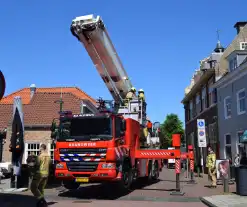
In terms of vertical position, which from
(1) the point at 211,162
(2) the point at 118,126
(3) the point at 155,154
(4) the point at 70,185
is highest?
(2) the point at 118,126

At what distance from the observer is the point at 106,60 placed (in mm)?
15453

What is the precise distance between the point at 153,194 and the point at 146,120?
4465mm

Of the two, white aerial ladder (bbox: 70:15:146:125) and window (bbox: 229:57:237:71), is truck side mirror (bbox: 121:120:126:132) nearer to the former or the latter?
white aerial ladder (bbox: 70:15:146:125)

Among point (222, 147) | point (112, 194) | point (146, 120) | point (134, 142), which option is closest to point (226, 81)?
point (222, 147)

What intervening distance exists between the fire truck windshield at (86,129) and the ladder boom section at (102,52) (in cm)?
344

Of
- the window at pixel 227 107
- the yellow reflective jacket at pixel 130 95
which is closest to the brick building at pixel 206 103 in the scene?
the window at pixel 227 107

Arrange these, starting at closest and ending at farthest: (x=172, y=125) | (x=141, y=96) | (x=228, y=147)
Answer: (x=141, y=96) < (x=228, y=147) < (x=172, y=125)

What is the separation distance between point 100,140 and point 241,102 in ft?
43.7

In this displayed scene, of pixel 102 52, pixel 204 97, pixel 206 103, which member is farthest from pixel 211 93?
pixel 102 52

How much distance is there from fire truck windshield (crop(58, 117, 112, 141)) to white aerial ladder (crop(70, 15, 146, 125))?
113 inches

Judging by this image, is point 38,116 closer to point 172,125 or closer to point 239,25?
point 239,25

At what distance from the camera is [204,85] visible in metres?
31.2

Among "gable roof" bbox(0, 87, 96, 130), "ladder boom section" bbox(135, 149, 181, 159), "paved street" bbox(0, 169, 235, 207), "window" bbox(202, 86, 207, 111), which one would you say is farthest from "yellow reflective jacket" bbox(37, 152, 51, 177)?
"window" bbox(202, 86, 207, 111)

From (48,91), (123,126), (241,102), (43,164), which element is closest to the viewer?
(43,164)
